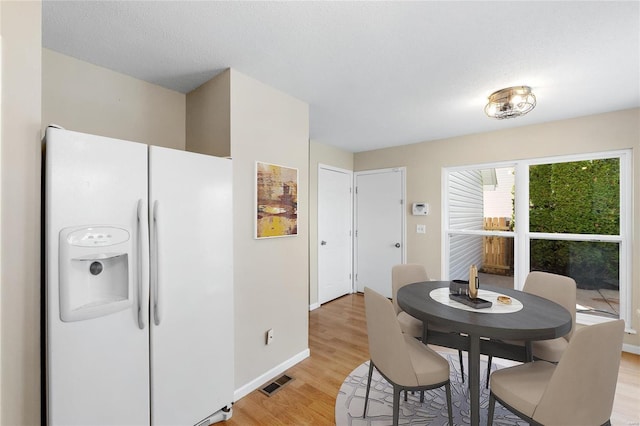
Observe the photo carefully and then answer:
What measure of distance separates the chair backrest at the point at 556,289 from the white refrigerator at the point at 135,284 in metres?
2.50

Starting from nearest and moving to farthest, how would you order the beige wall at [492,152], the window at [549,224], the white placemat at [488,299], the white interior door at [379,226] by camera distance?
1. the white placemat at [488,299]
2. the beige wall at [492,152]
3. the window at [549,224]
4. the white interior door at [379,226]

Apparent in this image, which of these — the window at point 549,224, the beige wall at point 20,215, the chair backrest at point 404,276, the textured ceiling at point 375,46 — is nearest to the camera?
the beige wall at point 20,215

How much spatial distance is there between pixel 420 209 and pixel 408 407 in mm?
2649

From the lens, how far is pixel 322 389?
7.22 feet

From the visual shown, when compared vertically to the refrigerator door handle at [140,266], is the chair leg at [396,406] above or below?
below

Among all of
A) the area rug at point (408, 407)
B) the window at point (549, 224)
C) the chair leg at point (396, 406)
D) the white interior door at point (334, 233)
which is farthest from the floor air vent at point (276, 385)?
the window at point (549, 224)

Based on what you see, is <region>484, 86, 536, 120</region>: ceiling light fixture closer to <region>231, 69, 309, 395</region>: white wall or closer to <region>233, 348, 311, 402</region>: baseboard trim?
<region>231, 69, 309, 395</region>: white wall

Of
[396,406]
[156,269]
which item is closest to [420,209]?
[396,406]

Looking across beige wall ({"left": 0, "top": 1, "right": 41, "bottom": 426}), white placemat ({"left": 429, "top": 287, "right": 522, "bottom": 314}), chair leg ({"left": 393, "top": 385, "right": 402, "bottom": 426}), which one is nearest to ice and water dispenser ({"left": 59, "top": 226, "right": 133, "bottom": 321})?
beige wall ({"left": 0, "top": 1, "right": 41, "bottom": 426})

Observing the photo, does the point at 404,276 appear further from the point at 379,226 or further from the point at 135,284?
the point at 135,284

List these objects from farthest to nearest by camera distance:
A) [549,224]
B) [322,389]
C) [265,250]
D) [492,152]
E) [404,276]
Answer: [492,152], [549,224], [404,276], [265,250], [322,389]

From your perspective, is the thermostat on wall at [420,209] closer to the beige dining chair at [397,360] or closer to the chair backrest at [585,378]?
the beige dining chair at [397,360]

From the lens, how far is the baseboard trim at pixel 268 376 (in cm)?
210

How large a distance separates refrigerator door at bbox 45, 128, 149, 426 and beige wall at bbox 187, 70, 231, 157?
65 cm
